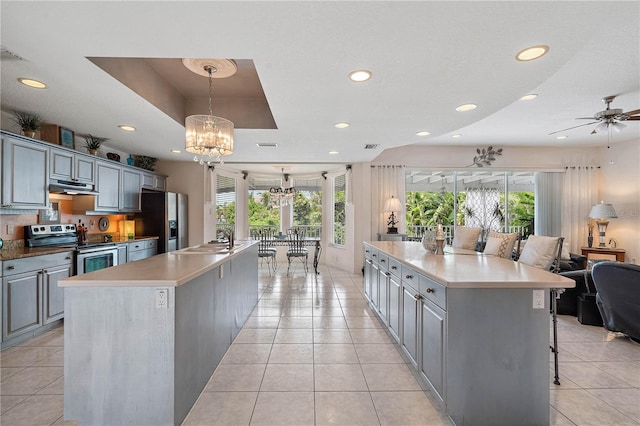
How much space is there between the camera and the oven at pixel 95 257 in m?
3.68

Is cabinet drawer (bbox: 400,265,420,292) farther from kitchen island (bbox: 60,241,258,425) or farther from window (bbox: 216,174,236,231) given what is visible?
window (bbox: 216,174,236,231)

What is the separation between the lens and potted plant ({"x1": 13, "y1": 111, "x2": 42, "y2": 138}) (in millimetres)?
3375

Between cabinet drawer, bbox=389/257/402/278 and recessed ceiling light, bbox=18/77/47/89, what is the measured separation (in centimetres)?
354

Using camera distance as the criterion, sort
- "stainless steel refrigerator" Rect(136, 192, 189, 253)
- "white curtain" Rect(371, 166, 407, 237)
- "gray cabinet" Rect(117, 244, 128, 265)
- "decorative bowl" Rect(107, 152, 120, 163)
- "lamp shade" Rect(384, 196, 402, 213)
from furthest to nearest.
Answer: "white curtain" Rect(371, 166, 407, 237), "lamp shade" Rect(384, 196, 402, 213), "stainless steel refrigerator" Rect(136, 192, 189, 253), "decorative bowl" Rect(107, 152, 120, 163), "gray cabinet" Rect(117, 244, 128, 265)

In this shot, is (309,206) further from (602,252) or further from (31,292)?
(602,252)

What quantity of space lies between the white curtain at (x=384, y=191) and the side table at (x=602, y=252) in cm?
373

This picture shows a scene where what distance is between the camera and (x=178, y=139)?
14.5ft

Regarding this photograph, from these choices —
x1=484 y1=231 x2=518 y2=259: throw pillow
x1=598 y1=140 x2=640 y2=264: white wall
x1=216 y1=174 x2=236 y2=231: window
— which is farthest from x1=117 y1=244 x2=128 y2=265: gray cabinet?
x1=598 y1=140 x2=640 y2=264: white wall

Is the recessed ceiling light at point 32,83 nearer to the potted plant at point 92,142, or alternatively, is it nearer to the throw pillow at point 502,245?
the potted plant at point 92,142

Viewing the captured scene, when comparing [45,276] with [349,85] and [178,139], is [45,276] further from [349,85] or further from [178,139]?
[349,85]

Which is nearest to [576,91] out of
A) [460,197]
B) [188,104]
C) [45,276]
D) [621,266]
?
[621,266]

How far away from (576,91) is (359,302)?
3798mm

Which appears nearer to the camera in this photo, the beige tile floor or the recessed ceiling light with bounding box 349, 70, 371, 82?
the beige tile floor

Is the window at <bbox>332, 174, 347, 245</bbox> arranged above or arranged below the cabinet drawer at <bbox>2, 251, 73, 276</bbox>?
above
